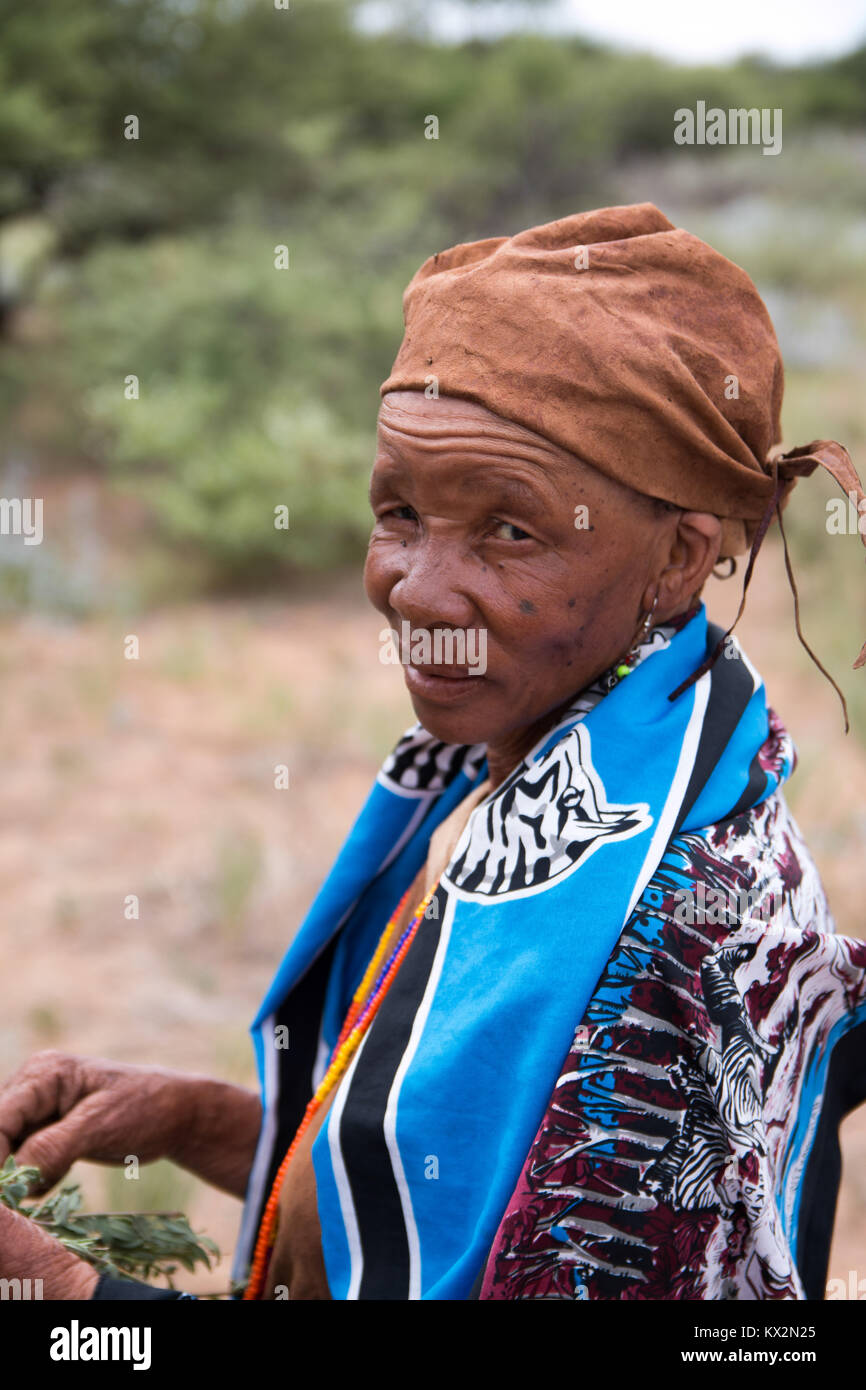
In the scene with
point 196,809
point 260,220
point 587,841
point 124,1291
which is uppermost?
point 260,220

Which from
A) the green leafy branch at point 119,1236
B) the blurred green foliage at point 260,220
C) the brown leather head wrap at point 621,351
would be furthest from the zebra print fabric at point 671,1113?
the blurred green foliage at point 260,220

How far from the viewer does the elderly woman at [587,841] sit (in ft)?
4.43

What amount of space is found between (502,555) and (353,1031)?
74cm

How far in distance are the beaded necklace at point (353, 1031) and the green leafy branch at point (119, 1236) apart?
0.09 meters

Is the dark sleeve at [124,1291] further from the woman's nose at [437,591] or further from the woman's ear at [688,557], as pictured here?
the woman's ear at [688,557]

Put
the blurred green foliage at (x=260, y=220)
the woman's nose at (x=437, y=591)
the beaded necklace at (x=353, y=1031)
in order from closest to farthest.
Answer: the woman's nose at (x=437, y=591), the beaded necklace at (x=353, y=1031), the blurred green foliage at (x=260, y=220)

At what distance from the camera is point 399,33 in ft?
60.1

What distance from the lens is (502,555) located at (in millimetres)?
1433

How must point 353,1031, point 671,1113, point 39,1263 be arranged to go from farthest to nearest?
point 353,1031
point 39,1263
point 671,1113

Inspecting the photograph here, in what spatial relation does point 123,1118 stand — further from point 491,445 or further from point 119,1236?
point 491,445

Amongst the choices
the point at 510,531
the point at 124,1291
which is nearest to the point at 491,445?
the point at 510,531

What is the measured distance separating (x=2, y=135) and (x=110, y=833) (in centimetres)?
746
